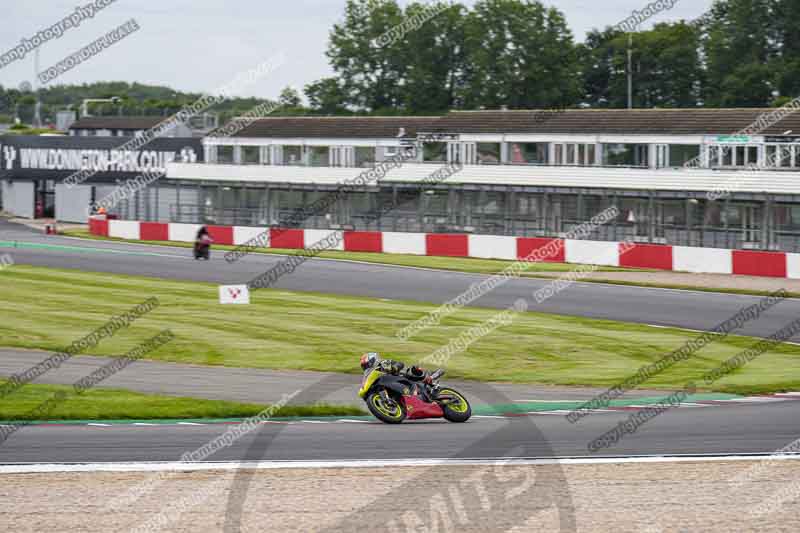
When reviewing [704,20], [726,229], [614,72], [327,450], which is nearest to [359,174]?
[726,229]

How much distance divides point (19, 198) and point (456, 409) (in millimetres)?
68060

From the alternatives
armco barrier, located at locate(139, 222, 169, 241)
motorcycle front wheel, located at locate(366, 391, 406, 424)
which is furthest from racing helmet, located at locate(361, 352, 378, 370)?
armco barrier, located at locate(139, 222, 169, 241)

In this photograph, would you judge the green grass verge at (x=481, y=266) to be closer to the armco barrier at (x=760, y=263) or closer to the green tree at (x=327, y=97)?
the armco barrier at (x=760, y=263)

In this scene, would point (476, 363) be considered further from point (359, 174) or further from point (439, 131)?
point (439, 131)

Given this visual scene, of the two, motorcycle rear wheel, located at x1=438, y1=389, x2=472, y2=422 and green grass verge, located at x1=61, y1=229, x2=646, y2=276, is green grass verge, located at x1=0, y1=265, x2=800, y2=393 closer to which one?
motorcycle rear wheel, located at x1=438, y1=389, x2=472, y2=422

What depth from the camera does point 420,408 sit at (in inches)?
713

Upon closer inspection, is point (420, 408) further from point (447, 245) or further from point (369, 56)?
point (369, 56)

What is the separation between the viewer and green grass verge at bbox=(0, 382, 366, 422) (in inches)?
738

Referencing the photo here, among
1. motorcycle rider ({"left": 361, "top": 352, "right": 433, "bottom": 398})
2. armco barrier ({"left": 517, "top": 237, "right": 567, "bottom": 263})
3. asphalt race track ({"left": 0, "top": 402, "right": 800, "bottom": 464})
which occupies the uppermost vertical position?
armco barrier ({"left": 517, "top": 237, "right": 567, "bottom": 263})

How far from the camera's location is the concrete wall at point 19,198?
79.7 meters

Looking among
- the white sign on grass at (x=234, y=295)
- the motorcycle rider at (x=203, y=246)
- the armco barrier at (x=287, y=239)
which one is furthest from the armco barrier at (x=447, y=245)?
the white sign on grass at (x=234, y=295)

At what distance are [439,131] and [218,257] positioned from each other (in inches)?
695

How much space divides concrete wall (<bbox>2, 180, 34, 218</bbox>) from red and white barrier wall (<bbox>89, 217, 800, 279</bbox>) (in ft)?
61.8

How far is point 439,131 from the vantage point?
2422 inches
